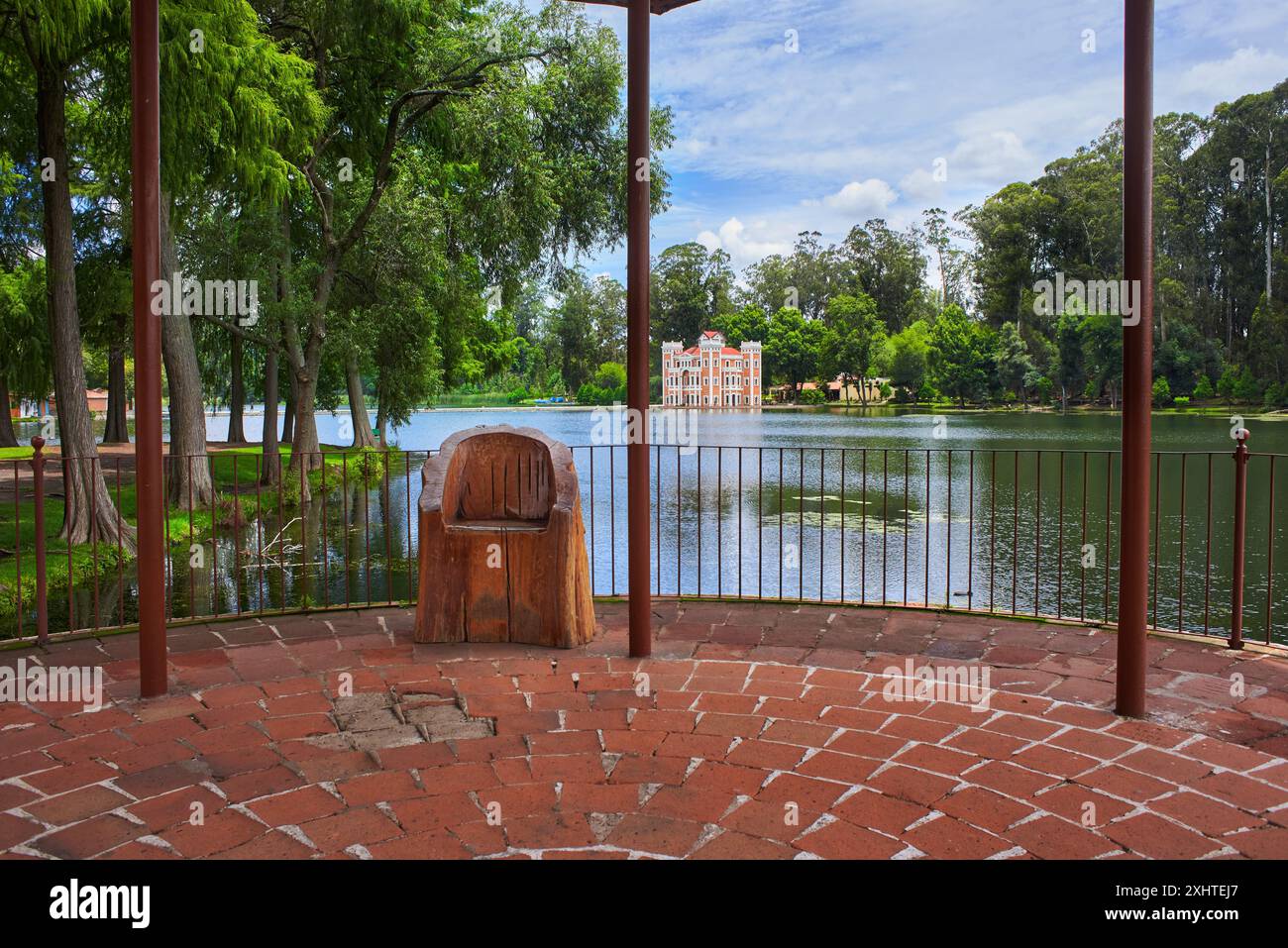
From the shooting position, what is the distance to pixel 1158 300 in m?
42.6

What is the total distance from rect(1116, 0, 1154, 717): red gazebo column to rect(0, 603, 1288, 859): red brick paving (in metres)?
0.24

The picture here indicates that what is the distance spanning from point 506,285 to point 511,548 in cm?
1403

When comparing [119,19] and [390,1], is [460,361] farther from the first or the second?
[119,19]

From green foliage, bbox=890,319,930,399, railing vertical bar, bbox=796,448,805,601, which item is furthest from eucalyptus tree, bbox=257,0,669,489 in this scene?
green foliage, bbox=890,319,930,399

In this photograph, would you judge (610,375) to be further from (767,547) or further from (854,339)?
(767,547)

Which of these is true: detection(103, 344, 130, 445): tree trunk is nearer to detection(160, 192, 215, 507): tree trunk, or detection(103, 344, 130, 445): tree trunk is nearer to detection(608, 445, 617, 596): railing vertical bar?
detection(160, 192, 215, 507): tree trunk

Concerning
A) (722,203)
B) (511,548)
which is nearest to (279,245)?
(511,548)

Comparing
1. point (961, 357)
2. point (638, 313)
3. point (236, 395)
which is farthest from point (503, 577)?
point (961, 357)

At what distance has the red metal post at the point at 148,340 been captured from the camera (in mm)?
3475

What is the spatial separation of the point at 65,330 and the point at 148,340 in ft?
22.2

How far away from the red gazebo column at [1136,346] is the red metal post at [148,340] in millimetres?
3519

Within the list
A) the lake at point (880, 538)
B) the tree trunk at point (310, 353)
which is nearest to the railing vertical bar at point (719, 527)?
the lake at point (880, 538)

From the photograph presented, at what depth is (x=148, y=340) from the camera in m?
3.53

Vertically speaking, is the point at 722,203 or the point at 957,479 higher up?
the point at 722,203
